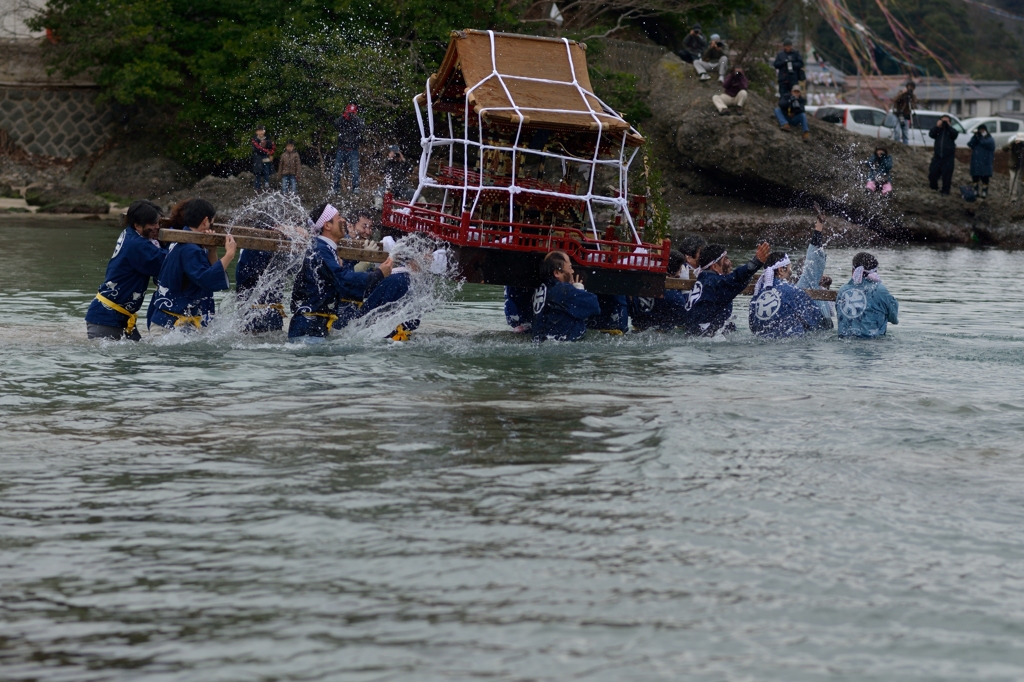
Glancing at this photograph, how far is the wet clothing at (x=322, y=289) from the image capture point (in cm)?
1038

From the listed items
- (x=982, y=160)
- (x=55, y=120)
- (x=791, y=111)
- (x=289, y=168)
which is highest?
(x=791, y=111)

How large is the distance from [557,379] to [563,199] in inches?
101

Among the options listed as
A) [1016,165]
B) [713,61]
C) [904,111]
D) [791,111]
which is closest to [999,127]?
[1016,165]

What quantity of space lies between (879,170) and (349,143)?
12634mm

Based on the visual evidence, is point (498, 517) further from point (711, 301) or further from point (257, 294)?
point (711, 301)

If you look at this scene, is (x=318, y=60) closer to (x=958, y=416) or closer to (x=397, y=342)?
(x=397, y=342)

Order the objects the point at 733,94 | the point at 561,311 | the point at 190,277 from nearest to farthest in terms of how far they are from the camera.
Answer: the point at 190,277 → the point at 561,311 → the point at 733,94

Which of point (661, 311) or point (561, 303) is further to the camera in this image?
point (661, 311)

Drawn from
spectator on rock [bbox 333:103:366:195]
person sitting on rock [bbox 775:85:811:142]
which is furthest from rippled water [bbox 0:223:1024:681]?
person sitting on rock [bbox 775:85:811:142]

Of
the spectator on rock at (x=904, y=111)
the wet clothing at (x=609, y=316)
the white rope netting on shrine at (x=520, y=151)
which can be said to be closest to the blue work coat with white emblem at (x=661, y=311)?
the wet clothing at (x=609, y=316)

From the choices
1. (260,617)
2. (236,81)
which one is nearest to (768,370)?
(260,617)

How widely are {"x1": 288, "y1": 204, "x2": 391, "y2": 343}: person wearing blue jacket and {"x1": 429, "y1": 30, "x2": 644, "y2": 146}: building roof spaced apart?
5.79ft

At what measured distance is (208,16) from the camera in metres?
31.6

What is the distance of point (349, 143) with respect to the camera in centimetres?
2633
